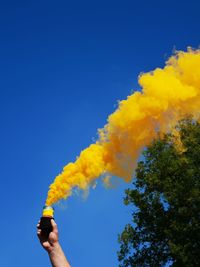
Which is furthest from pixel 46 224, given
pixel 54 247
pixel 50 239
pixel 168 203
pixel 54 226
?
pixel 168 203

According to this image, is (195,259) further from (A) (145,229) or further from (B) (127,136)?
(B) (127,136)

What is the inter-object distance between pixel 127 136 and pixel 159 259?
16.2 metres

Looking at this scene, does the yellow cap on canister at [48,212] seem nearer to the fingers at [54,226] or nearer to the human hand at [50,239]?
the fingers at [54,226]

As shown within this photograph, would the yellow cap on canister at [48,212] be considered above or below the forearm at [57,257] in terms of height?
above

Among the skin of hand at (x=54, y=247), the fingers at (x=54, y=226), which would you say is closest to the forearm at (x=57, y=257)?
the skin of hand at (x=54, y=247)

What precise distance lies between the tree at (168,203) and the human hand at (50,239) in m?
22.3

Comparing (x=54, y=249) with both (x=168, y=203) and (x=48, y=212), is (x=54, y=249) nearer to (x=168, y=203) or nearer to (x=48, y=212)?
(x=48, y=212)

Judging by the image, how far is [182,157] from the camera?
30.7 metres

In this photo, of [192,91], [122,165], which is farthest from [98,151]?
[192,91]

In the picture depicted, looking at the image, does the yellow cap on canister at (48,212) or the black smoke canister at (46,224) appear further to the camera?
the yellow cap on canister at (48,212)

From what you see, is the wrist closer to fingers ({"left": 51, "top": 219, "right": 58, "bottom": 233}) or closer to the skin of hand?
the skin of hand

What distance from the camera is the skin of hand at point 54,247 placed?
5806 mm

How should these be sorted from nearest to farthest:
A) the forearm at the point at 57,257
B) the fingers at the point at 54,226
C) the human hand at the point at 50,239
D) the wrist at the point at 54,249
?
the forearm at the point at 57,257 < the wrist at the point at 54,249 < the human hand at the point at 50,239 < the fingers at the point at 54,226

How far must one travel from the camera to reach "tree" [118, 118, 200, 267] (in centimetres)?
2794
